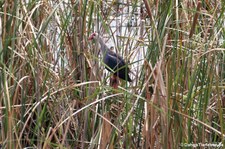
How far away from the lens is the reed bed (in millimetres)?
1990

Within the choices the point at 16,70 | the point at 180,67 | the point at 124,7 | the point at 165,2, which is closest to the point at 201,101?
the point at 180,67

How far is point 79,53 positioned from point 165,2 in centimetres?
44

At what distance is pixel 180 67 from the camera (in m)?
2.23

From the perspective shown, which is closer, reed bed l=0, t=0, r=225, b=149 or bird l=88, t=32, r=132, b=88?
reed bed l=0, t=0, r=225, b=149

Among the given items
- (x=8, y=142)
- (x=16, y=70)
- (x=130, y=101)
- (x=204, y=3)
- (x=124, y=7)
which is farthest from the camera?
(x=124, y=7)

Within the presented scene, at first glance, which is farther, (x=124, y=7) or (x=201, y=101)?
(x=124, y=7)

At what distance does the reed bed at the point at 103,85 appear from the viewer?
199cm

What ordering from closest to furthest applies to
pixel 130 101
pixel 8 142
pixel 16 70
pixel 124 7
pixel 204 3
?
pixel 8 142 < pixel 130 101 < pixel 16 70 < pixel 204 3 < pixel 124 7

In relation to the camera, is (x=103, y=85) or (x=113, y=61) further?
(x=113, y=61)

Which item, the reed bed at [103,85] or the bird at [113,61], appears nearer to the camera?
the reed bed at [103,85]

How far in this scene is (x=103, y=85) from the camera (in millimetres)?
2049

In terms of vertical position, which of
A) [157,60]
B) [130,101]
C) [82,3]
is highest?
[82,3]

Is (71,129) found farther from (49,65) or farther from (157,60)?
(157,60)

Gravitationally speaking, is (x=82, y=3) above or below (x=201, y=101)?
above
